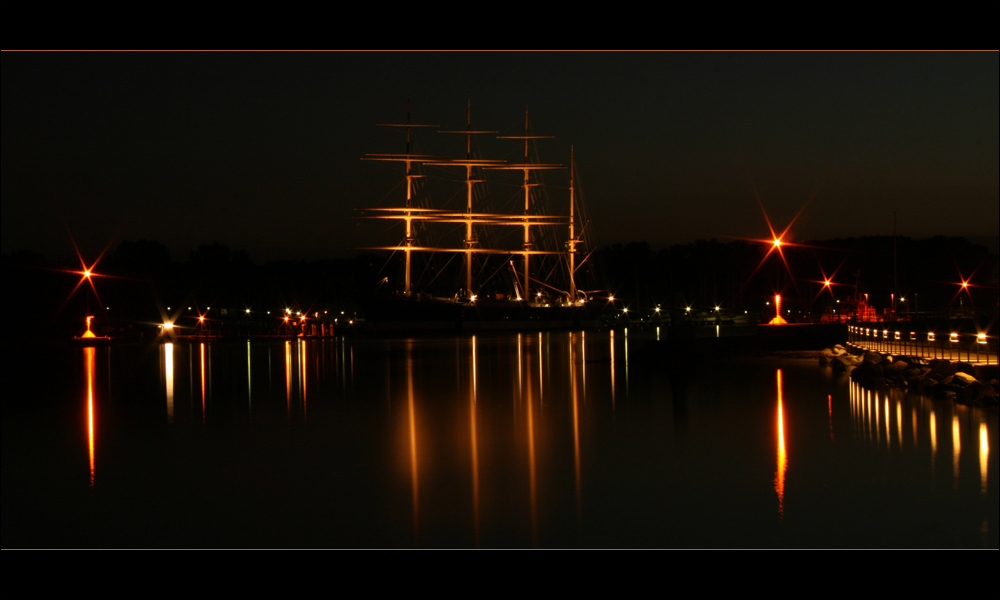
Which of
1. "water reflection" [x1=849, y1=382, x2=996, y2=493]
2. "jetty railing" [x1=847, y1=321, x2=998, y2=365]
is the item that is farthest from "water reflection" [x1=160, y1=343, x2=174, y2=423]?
"jetty railing" [x1=847, y1=321, x2=998, y2=365]

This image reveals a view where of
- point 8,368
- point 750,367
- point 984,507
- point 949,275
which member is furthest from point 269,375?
point 949,275

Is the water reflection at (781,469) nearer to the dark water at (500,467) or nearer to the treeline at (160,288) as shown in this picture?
the dark water at (500,467)

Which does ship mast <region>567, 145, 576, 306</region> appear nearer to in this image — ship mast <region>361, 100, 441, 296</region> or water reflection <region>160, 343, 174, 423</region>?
ship mast <region>361, 100, 441, 296</region>

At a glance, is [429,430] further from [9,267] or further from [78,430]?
[9,267]

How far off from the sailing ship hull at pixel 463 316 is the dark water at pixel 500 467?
5722 cm

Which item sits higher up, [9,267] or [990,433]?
[9,267]

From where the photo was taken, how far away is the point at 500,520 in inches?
396

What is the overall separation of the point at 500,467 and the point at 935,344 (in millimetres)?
14655

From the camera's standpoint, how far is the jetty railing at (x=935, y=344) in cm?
2034

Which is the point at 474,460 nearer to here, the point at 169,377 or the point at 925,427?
the point at 925,427

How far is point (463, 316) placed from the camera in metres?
84.9

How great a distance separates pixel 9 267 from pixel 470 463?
56163mm

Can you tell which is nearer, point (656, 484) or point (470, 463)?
point (656, 484)

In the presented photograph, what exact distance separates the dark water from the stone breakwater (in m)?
0.53
